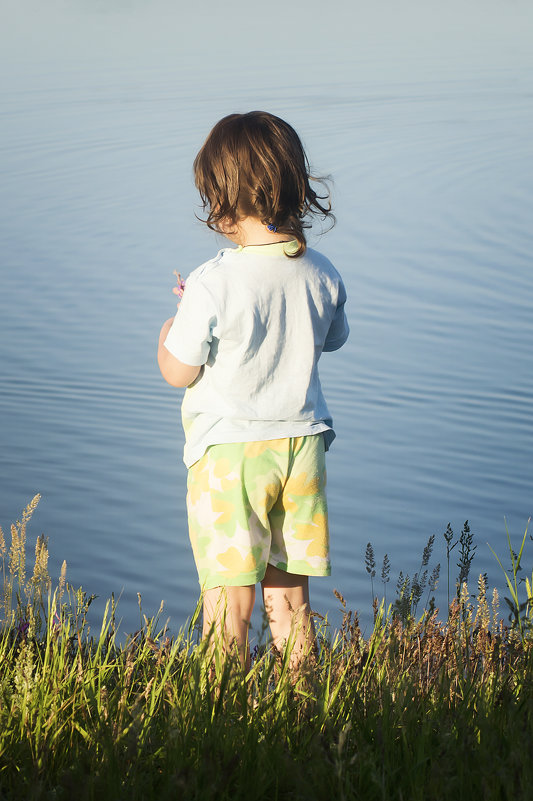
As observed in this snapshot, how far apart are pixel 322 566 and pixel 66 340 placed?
23.9ft

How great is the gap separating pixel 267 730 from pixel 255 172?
1.40m

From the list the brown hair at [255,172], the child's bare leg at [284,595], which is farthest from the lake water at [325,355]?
the brown hair at [255,172]

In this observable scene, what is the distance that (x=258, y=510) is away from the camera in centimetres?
289

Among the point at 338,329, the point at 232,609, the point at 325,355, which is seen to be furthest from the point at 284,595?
the point at 325,355

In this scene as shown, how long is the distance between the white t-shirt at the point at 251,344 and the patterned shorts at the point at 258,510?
0.05m

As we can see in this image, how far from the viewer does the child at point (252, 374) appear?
2.86 metres

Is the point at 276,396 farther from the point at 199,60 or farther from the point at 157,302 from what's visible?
the point at 199,60

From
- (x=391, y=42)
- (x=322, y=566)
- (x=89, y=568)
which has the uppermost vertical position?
(x=391, y=42)

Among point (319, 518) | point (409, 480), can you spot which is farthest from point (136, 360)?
point (319, 518)

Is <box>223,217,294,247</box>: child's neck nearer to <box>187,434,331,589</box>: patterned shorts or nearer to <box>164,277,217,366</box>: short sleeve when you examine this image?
<box>164,277,217,366</box>: short sleeve

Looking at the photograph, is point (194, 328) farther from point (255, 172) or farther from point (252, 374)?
point (255, 172)

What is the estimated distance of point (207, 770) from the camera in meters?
1.90

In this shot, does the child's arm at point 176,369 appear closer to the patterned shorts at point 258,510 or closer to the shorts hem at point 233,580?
the patterned shorts at point 258,510

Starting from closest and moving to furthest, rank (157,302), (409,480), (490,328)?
(409,480) < (490,328) < (157,302)
